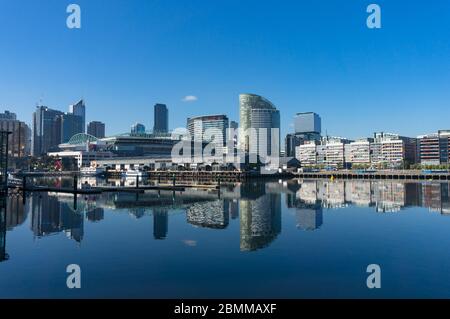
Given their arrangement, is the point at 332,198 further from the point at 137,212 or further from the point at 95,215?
the point at 95,215

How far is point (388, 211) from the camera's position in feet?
131

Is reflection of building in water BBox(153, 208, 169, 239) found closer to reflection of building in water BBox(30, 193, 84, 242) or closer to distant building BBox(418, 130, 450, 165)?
reflection of building in water BBox(30, 193, 84, 242)

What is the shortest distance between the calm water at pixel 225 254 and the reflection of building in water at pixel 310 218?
0.29ft

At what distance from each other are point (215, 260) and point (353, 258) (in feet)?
23.6

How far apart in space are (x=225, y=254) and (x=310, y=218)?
54.7ft

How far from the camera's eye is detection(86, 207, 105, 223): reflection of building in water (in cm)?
3431

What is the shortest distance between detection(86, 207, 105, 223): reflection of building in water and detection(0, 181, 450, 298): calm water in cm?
20

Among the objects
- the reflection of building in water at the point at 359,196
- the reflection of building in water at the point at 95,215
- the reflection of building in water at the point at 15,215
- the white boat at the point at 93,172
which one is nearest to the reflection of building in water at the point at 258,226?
the reflection of building in water at the point at 95,215

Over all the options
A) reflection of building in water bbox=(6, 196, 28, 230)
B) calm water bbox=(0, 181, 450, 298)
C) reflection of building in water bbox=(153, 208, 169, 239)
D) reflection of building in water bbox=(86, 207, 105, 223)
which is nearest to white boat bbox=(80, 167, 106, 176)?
reflection of building in water bbox=(6, 196, 28, 230)

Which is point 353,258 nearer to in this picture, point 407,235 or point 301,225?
point 407,235

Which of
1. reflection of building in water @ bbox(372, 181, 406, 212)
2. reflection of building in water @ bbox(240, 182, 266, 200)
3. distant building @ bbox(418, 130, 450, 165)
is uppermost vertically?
distant building @ bbox(418, 130, 450, 165)

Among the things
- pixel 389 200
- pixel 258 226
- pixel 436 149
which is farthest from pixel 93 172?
pixel 436 149

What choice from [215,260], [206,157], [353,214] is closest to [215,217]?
[353,214]

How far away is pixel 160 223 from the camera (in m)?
32.0
